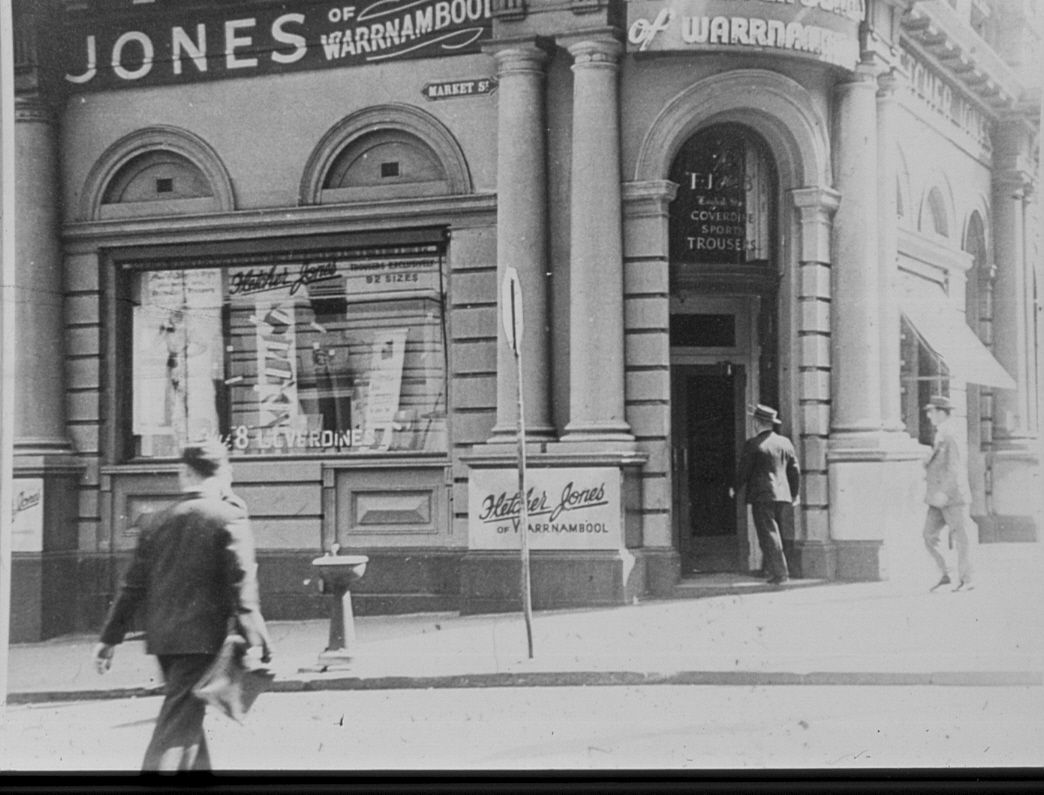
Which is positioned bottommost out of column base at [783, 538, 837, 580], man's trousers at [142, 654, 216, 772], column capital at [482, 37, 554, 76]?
man's trousers at [142, 654, 216, 772]

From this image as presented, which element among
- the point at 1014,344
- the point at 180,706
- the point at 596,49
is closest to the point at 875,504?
the point at 1014,344

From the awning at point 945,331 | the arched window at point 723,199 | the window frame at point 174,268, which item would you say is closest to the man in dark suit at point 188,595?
the window frame at point 174,268

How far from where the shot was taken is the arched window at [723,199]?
8789mm

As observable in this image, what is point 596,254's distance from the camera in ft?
28.5

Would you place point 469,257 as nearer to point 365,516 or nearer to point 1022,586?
point 365,516

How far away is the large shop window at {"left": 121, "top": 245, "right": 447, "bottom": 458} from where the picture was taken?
872 centimetres

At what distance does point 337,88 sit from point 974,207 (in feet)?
14.8

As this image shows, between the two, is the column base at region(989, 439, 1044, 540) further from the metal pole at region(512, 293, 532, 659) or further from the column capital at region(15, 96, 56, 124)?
the column capital at region(15, 96, 56, 124)

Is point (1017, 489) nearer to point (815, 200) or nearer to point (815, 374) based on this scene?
point (815, 374)

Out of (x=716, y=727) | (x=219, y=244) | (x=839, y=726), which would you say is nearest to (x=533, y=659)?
(x=716, y=727)

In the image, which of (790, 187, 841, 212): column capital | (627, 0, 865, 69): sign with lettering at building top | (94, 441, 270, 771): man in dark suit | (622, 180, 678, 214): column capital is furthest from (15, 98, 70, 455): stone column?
(790, 187, 841, 212): column capital

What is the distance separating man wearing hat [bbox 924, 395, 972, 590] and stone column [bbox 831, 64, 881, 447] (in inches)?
15.9

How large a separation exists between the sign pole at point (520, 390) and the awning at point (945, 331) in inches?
103

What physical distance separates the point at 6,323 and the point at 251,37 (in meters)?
2.53
